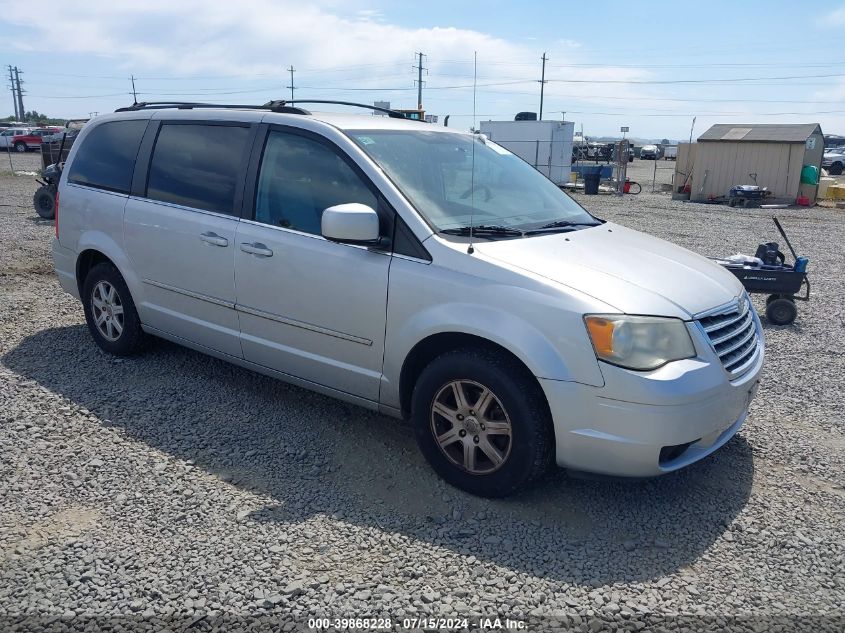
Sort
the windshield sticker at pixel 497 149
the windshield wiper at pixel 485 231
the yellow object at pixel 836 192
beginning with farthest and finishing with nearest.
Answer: the yellow object at pixel 836 192 → the windshield sticker at pixel 497 149 → the windshield wiper at pixel 485 231

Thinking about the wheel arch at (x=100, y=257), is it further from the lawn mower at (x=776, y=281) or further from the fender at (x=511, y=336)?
the lawn mower at (x=776, y=281)

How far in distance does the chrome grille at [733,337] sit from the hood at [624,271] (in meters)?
0.08

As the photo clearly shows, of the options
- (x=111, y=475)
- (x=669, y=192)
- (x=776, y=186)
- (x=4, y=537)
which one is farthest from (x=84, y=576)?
(x=669, y=192)

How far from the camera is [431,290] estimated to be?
3.74 m

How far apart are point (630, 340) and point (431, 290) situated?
1.02 meters

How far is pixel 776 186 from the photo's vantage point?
→ 23.8 m

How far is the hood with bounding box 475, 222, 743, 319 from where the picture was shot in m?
3.48

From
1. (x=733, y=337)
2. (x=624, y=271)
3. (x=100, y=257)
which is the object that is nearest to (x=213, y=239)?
(x=100, y=257)

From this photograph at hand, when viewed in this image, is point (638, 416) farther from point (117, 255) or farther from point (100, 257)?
point (100, 257)

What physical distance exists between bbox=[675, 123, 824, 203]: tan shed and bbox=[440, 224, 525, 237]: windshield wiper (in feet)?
73.9

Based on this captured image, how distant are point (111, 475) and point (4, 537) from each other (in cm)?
66

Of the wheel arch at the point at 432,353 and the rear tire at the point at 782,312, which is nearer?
the wheel arch at the point at 432,353

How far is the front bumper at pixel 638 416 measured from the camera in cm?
329

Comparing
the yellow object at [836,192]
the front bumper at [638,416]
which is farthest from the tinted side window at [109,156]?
the yellow object at [836,192]
